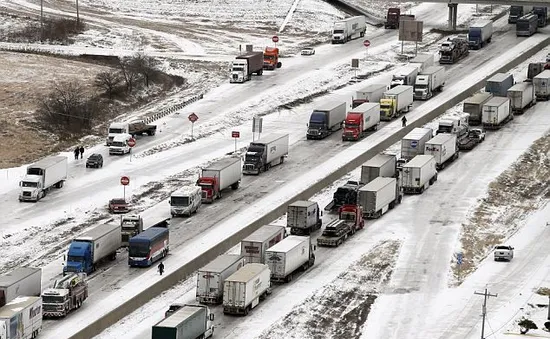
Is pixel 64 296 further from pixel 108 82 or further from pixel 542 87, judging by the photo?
pixel 542 87

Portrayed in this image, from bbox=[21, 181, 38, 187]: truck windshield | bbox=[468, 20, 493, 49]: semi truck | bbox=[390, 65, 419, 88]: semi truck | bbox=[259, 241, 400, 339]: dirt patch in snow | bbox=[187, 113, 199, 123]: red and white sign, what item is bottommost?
bbox=[259, 241, 400, 339]: dirt patch in snow

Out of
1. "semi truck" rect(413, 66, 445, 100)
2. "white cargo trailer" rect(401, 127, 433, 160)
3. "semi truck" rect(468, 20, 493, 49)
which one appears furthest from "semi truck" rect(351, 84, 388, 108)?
"semi truck" rect(468, 20, 493, 49)

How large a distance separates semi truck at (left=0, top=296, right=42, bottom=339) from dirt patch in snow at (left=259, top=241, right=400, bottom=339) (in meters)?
12.9

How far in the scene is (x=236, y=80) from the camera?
502 feet

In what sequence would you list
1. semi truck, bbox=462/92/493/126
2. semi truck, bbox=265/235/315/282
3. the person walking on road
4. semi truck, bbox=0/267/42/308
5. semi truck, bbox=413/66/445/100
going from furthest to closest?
semi truck, bbox=413/66/445/100, semi truck, bbox=462/92/493/126, the person walking on road, semi truck, bbox=265/235/315/282, semi truck, bbox=0/267/42/308

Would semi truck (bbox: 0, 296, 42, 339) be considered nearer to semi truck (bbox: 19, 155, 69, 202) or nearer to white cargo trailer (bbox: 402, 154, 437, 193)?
semi truck (bbox: 19, 155, 69, 202)

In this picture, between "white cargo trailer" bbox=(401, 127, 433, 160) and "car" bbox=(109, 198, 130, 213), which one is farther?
"white cargo trailer" bbox=(401, 127, 433, 160)

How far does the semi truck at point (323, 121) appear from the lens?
128875mm

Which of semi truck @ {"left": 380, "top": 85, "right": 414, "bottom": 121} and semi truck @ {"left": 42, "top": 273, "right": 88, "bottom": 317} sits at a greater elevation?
semi truck @ {"left": 380, "top": 85, "right": 414, "bottom": 121}

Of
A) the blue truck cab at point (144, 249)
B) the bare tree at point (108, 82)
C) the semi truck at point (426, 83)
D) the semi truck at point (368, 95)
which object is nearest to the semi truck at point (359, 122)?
the semi truck at point (368, 95)

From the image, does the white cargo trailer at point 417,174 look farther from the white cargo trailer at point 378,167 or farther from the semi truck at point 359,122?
the semi truck at point 359,122

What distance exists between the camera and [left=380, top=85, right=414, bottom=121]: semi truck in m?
136

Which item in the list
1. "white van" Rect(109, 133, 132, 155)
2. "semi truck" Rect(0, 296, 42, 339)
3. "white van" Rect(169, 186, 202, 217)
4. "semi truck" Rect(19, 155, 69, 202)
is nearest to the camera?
"semi truck" Rect(0, 296, 42, 339)

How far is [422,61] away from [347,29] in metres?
23.2
